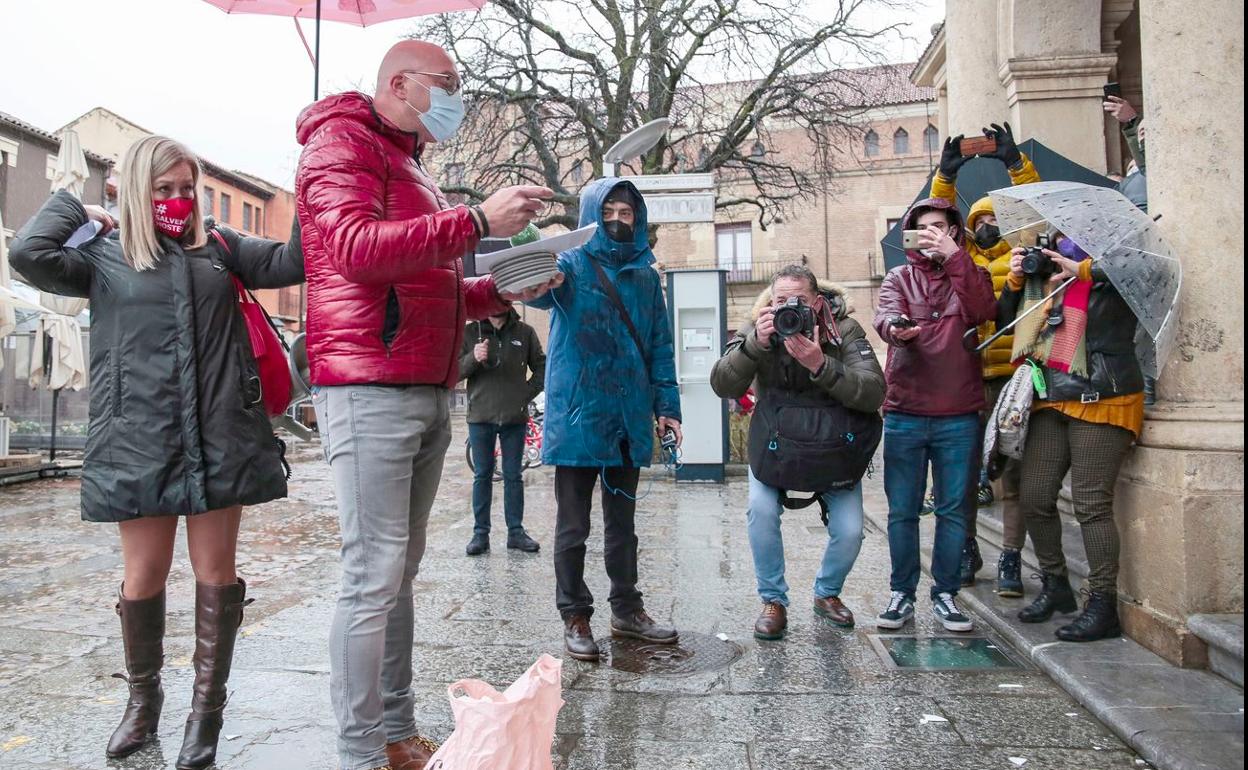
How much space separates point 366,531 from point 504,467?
14.2ft

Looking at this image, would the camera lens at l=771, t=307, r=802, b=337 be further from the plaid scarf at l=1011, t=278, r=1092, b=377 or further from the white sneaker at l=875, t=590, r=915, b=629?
the white sneaker at l=875, t=590, r=915, b=629

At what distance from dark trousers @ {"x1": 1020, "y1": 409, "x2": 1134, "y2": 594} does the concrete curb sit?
345mm

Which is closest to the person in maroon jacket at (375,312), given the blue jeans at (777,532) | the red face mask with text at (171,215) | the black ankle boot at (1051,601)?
the red face mask with text at (171,215)

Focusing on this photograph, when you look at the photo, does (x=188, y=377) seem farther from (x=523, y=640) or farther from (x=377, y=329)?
(x=523, y=640)

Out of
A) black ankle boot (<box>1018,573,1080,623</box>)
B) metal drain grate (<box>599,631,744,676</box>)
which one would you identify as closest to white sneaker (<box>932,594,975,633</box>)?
black ankle boot (<box>1018,573,1080,623</box>)

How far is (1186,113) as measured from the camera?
381 centimetres

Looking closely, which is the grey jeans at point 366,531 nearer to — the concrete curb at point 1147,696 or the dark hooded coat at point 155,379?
the dark hooded coat at point 155,379

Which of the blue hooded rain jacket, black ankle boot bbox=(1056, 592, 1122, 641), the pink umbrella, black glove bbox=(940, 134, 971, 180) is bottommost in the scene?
black ankle boot bbox=(1056, 592, 1122, 641)

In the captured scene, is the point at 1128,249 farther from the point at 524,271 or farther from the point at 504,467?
the point at 504,467

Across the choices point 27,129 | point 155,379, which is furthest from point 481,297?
point 27,129

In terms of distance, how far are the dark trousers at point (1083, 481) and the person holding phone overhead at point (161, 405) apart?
3232 millimetres

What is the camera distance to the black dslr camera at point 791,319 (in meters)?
4.02

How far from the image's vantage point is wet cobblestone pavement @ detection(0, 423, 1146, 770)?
2900mm

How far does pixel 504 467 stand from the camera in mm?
6812
